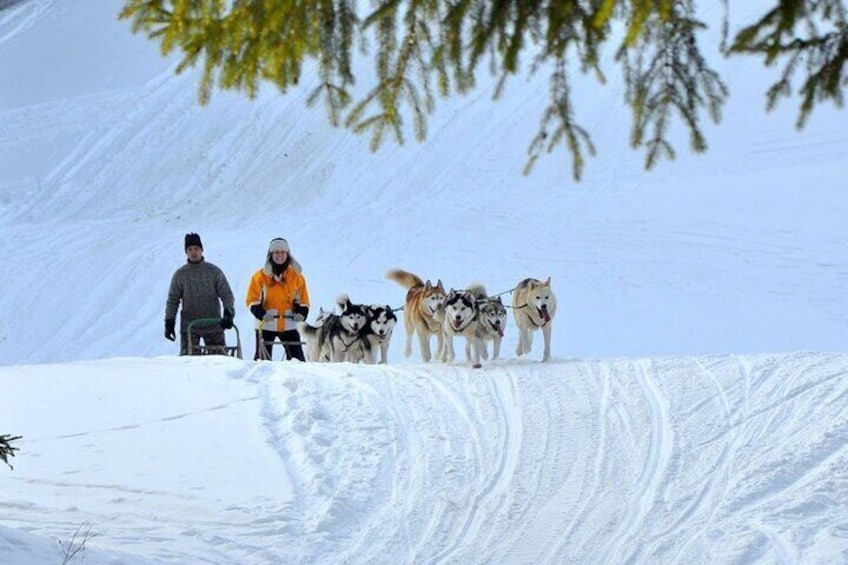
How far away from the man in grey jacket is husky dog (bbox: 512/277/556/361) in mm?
2446

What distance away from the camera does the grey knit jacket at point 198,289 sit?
12508mm

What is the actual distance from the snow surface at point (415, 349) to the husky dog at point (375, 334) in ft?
3.71

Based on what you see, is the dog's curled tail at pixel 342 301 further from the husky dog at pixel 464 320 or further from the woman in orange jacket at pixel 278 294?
the husky dog at pixel 464 320

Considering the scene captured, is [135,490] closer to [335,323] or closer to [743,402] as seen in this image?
[743,402]

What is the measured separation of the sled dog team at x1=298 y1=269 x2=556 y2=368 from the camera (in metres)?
11.6

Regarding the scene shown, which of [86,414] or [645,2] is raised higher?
[645,2]

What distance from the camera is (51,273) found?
20.9 m

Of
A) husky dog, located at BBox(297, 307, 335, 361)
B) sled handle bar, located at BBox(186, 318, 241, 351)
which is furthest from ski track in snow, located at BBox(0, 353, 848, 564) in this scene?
husky dog, located at BBox(297, 307, 335, 361)

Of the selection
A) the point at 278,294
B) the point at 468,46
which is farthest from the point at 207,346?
the point at 468,46

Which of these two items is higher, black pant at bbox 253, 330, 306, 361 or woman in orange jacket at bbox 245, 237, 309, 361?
woman in orange jacket at bbox 245, 237, 309, 361

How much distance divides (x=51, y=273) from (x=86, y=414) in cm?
1158

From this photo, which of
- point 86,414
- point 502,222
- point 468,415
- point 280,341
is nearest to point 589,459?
point 468,415

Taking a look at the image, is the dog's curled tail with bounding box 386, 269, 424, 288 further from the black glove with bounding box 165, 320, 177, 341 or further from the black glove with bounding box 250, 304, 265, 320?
the black glove with bounding box 165, 320, 177, 341

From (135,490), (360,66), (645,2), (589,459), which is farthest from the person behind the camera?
(360,66)
